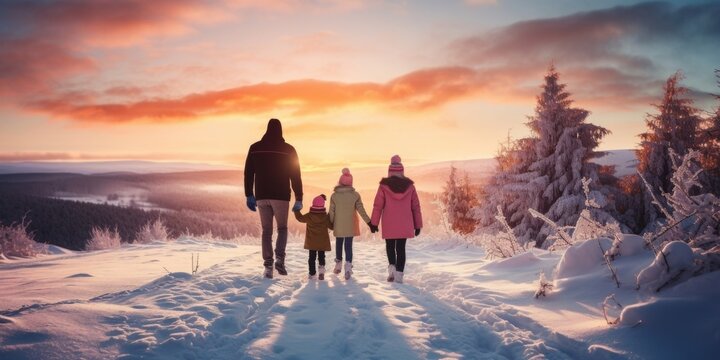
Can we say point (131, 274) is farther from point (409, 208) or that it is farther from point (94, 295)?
point (409, 208)

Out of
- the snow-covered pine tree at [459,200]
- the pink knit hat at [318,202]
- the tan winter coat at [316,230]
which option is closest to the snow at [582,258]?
the tan winter coat at [316,230]

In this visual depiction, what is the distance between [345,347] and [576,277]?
3.60 meters

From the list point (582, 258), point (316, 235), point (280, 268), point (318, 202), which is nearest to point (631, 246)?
point (582, 258)

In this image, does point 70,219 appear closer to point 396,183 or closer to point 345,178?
point 345,178

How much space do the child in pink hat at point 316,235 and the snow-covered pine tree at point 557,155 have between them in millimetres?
15301

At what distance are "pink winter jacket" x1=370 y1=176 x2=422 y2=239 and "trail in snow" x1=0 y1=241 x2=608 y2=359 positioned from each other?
1.60m

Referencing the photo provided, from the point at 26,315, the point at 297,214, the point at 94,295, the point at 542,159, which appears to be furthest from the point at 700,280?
the point at 542,159

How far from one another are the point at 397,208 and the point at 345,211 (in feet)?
3.49

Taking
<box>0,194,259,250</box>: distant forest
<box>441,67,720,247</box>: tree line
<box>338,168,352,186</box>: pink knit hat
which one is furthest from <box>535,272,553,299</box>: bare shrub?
<box>0,194,259,250</box>: distant forest

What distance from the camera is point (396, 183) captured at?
25.2 feet

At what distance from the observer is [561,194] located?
68.5 feet

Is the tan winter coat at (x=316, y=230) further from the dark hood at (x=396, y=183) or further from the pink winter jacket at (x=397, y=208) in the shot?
the dark hood at (x=396, y=183)

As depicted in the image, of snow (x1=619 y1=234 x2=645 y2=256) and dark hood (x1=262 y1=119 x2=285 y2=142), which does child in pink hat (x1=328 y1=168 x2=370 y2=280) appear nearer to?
dark hood (x1=262 y1=119 x2=285 y2=142)

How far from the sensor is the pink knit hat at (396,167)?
7727 millimetres
